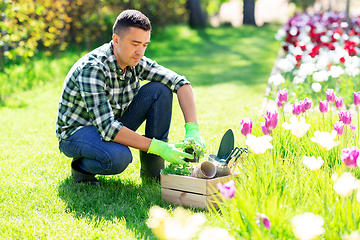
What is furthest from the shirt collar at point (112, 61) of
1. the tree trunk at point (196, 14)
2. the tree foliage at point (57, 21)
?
the tree trunk at point (196, 14)

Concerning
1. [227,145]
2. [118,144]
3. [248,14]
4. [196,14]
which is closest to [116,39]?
[118,144]

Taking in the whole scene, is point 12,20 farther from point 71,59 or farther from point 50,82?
point 71,59

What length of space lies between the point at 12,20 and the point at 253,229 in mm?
5436

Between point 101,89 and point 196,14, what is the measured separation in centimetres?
1295

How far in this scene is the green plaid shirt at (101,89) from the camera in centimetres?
235

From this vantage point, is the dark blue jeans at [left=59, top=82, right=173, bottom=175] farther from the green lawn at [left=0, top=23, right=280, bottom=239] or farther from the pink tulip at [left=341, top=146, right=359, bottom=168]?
the pink tulip at [left=341, top=146, right=359, bottom=168]

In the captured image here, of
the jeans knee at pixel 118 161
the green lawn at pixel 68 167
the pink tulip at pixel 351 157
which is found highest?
the pink tulip at pixel 351 157

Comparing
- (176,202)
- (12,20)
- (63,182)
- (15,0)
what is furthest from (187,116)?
(15,0)

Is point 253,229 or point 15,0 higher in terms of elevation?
point 15,0

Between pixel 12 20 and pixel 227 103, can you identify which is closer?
pixel 227 103

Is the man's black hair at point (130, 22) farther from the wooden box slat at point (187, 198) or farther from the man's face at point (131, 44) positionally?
the wooden box slat at point (187, 198)

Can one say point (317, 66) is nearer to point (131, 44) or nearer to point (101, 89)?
point (131, 44)

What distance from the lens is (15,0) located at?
19.5 ft

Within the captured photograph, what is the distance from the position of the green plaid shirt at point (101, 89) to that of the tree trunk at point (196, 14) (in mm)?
12440
